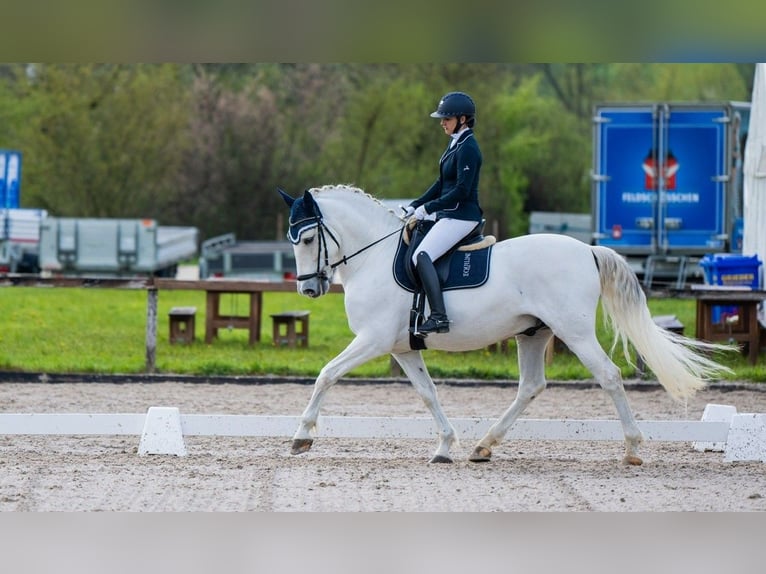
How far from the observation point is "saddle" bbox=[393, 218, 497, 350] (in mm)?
8422

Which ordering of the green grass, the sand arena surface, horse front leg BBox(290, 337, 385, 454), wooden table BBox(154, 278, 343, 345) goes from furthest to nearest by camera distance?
wooden table BBox(154, 278, 343, 345) < the green grass < horse front leg BBox(290, 337, 385, 454) < the sand arena surface

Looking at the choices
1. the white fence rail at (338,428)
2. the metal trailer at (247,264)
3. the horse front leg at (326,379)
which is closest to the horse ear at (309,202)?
the horse front leg at (326,379)

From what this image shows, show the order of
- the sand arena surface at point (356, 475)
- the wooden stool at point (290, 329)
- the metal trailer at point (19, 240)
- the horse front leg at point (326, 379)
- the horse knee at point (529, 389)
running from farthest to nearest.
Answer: the metal trailer at point (19, 240) → the wooden stool at point (290, 329) → the horse knee at point (529, 389) → the horse front leg at point (326, 379) → the sand arena surface at point (356, 475)

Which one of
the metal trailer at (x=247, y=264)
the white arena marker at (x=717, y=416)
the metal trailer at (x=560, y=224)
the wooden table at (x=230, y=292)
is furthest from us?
the metal trailer at (x=560, y=224)

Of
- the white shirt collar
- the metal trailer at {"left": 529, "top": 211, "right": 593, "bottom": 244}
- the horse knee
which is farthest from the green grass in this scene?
the metal trailer at {"left": 529, "top": 211, "right": 593, "bottom": 244}

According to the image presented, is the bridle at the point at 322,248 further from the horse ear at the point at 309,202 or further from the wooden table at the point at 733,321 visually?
the wooden table at the point at 733,321

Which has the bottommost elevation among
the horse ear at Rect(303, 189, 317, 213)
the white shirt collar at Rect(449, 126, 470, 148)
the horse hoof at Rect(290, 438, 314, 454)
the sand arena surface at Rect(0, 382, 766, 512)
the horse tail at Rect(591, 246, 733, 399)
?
the sand arena surface at Rect(0, 382, 766, 512)

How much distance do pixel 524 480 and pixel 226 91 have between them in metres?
33.7

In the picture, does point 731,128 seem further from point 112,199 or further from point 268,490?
point 112,199

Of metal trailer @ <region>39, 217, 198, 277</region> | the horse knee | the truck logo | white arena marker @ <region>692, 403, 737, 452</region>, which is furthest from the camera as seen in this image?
metal trailer @ <region>39, 217, 198, 277</region>

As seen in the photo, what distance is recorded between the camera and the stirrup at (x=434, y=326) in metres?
8.29

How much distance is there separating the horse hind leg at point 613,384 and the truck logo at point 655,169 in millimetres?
12741

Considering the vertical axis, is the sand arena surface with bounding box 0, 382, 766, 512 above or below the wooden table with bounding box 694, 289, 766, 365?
below

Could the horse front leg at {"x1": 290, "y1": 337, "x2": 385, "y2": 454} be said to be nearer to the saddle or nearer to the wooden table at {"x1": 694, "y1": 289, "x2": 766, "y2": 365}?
the saddle
